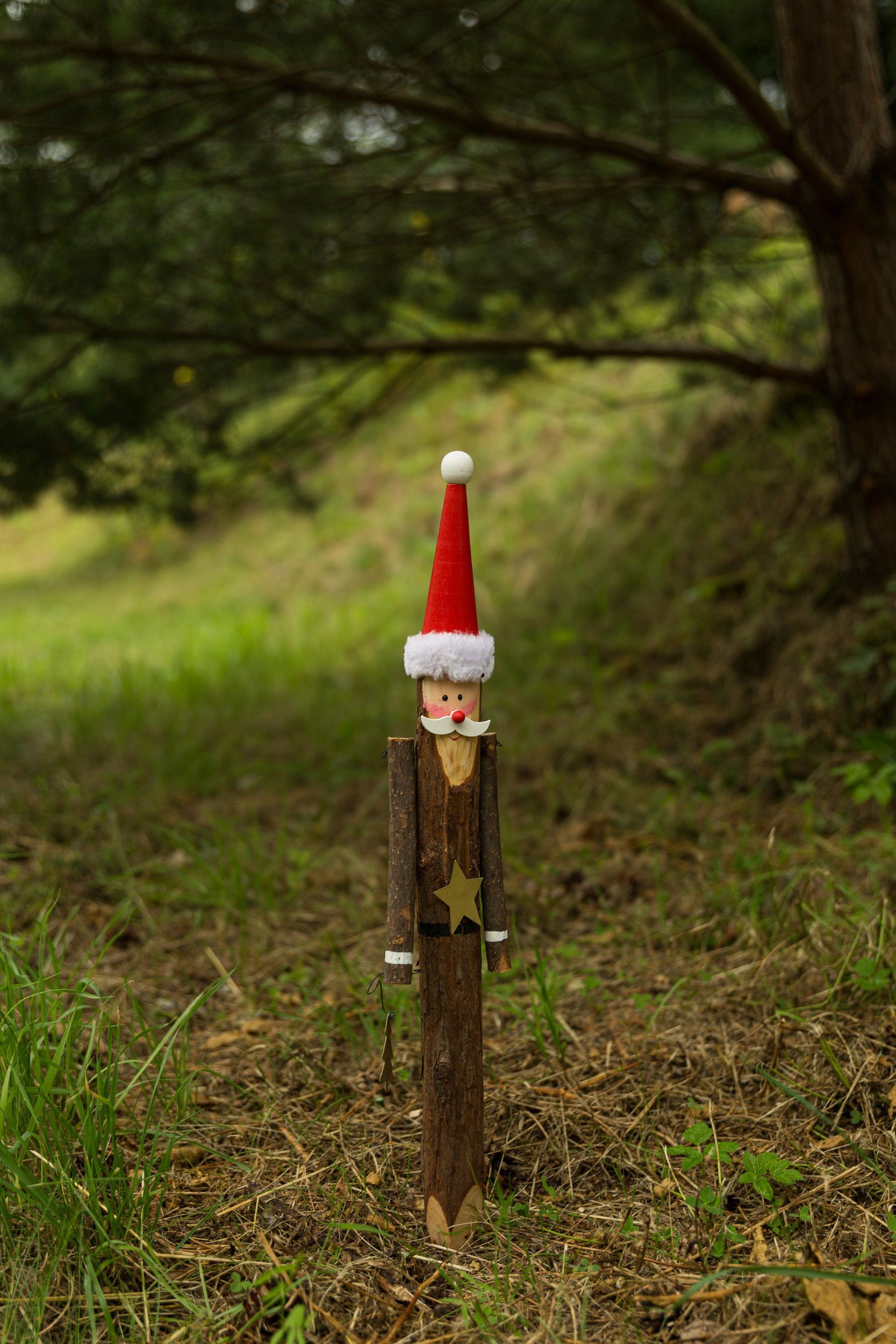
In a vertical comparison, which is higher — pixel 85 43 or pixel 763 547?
pixel 85 43

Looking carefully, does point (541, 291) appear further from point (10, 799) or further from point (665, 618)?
point (10, 799)

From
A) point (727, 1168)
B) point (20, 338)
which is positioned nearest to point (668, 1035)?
point (727, 1168)

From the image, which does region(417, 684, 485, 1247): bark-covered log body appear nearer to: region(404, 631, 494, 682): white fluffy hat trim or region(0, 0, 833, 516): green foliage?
region(404, 631, 494, 682): white fluffy hat trim

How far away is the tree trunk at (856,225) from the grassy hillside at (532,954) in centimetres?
62

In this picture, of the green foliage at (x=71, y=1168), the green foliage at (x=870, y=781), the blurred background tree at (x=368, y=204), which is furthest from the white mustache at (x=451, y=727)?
the blurred background tree at (x=368, y=204)

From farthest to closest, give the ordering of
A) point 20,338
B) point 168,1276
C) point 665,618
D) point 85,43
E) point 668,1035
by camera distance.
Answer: point 665,618 → point 20,338 → point 85,43 → point 668,1035 → point 168,1276

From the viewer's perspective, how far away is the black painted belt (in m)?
2.04

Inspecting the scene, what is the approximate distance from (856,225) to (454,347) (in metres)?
1.78

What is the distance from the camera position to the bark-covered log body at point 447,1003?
2.03 meters

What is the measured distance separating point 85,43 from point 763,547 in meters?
3.96

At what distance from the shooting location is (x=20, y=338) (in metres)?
4.20

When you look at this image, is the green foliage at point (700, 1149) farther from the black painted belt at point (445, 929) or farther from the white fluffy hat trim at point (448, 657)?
the white fluffy hat trim at point (448, 657)

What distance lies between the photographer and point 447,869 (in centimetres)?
204

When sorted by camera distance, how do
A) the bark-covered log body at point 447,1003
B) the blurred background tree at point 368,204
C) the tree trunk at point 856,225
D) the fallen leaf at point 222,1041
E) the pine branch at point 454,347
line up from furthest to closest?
the pine branch at point 454,347 → the tree trunk at point 856,225 → the blurred background tree at point 368,204 → the fallen leaf at point 222,1041 → the bark-covered log body at point 447,1003
